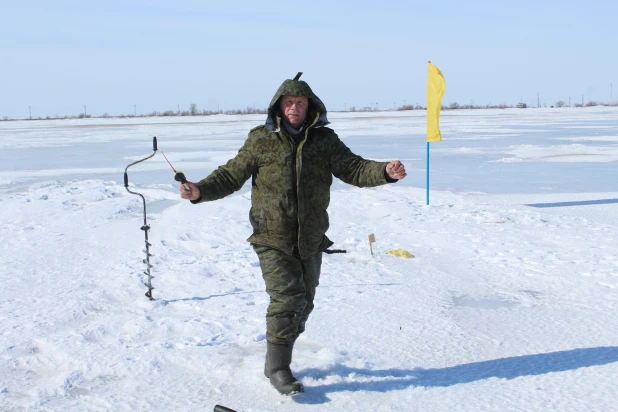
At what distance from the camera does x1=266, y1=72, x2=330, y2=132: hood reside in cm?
311

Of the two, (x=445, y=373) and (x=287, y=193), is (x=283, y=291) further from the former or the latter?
(x=445, y=373)

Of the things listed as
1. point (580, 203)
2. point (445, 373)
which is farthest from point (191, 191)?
point (580, 203)

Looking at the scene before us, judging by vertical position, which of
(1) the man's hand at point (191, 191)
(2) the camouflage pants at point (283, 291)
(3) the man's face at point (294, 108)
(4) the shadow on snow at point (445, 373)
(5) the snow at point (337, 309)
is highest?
(3) the man's face at point (294, 108)

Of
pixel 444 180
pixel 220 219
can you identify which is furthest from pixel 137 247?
pixel 444 180

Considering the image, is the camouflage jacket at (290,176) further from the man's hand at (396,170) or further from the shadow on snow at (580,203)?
the shadow on snow at (580,203)

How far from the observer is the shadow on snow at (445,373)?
3214 mm

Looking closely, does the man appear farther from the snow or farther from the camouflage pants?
the snow

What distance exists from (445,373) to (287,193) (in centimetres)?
128

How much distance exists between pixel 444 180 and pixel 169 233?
21.9 ft

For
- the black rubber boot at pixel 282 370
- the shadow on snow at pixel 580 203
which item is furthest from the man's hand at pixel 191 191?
the shadow on snow at pixel 580 203

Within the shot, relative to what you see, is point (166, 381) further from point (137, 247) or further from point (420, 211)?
point (420, 211)

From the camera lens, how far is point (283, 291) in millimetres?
3076

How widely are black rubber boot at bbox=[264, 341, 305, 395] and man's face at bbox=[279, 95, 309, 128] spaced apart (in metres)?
1.11

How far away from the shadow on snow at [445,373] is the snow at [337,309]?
11mm
